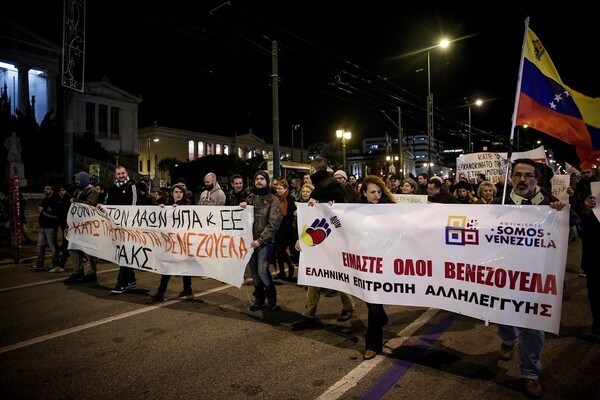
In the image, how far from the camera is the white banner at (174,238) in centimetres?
543

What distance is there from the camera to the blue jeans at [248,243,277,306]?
5398 millimetres

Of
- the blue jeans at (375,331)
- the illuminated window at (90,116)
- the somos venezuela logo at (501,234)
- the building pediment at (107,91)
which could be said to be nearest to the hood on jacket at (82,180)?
the blue jeans at (375,331)

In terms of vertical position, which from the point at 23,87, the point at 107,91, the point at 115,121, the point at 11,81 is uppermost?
the point at 107,91

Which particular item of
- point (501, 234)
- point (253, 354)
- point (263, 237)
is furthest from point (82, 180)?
point (501, 234)

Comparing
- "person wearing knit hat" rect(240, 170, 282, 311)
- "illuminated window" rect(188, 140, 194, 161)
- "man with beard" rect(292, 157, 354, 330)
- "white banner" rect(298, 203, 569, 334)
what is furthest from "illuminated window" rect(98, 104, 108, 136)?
"white banner" rect(298, 203, 569, 334)

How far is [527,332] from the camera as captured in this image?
3.34m

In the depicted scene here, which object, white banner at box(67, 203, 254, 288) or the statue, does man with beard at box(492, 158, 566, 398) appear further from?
the statue

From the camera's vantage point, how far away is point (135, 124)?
50656mm

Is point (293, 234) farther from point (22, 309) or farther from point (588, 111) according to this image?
point (588, 111)

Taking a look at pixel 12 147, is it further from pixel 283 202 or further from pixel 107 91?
pixel 107 91

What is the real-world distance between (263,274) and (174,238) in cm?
156

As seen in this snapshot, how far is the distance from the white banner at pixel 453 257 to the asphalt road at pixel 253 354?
0.57 meters

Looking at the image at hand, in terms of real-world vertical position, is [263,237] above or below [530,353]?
above

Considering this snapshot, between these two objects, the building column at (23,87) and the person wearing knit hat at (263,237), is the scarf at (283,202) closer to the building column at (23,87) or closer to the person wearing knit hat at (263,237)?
the person wearing knit hat at (263,237)
